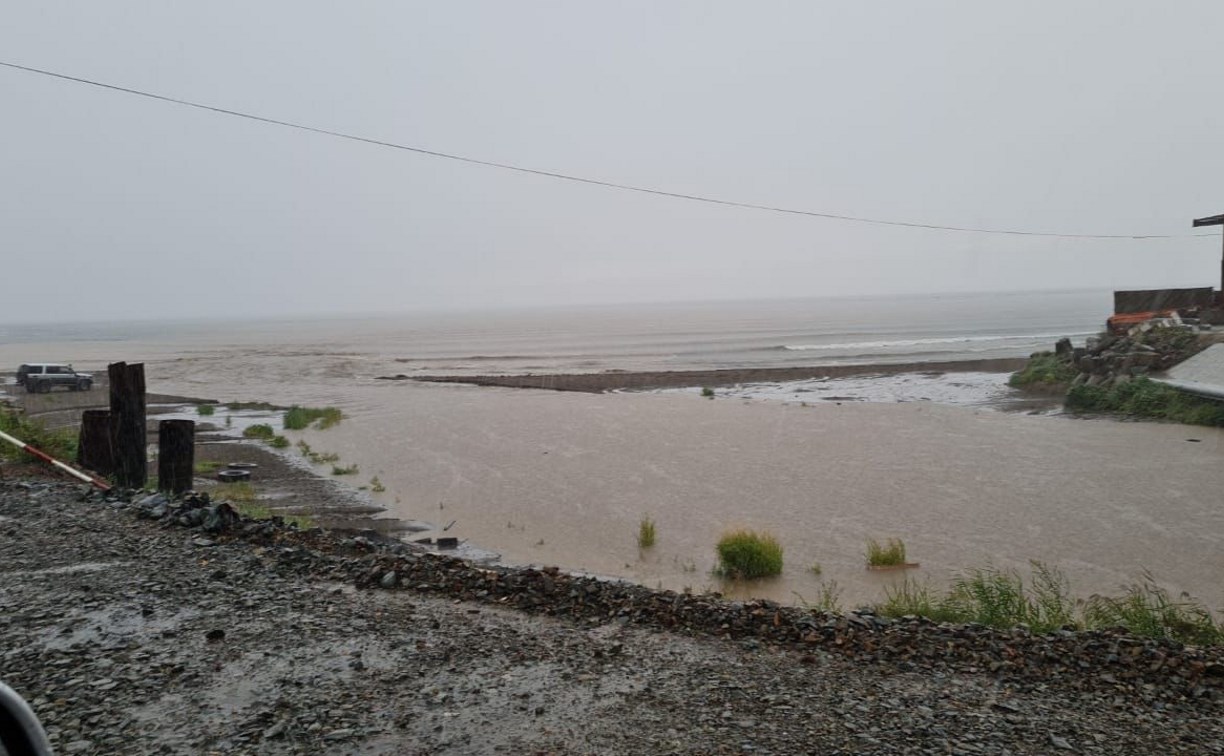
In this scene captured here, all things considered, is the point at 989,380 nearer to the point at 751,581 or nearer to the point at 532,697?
the point at 751,581

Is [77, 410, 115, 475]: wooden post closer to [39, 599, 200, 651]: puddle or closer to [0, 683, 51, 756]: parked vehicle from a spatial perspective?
[39, 599, 200, 651]: puddle

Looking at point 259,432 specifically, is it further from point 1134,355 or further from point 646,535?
Answer: point 1134,355

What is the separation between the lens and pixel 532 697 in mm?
4402

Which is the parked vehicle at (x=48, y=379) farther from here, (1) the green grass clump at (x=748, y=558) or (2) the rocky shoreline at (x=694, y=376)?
(1) the green grass clump at (x=748, y=558)

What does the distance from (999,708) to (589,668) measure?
7.25 feet

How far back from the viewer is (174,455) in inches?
423

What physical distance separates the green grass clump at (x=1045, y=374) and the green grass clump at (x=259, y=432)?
26.0 m

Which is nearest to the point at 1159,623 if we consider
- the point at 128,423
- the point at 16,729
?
the point at 16,729

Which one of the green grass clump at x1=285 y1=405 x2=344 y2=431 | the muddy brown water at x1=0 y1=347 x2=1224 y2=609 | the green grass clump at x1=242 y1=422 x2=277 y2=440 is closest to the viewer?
the muddy brown water at x1=0 y1=347 x2=1224 y2=609

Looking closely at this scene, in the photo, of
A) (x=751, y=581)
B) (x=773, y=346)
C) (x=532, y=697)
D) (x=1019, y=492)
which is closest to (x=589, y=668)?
(x=532, y=697)

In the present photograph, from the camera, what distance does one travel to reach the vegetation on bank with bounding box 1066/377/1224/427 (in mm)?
20578

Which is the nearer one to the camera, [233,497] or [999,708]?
[999,708]

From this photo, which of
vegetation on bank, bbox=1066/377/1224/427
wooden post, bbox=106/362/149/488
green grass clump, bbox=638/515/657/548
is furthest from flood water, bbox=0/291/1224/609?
wooden post, bbox=106/362/149/488

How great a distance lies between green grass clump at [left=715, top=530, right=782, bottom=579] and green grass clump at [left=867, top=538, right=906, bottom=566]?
1.25m
